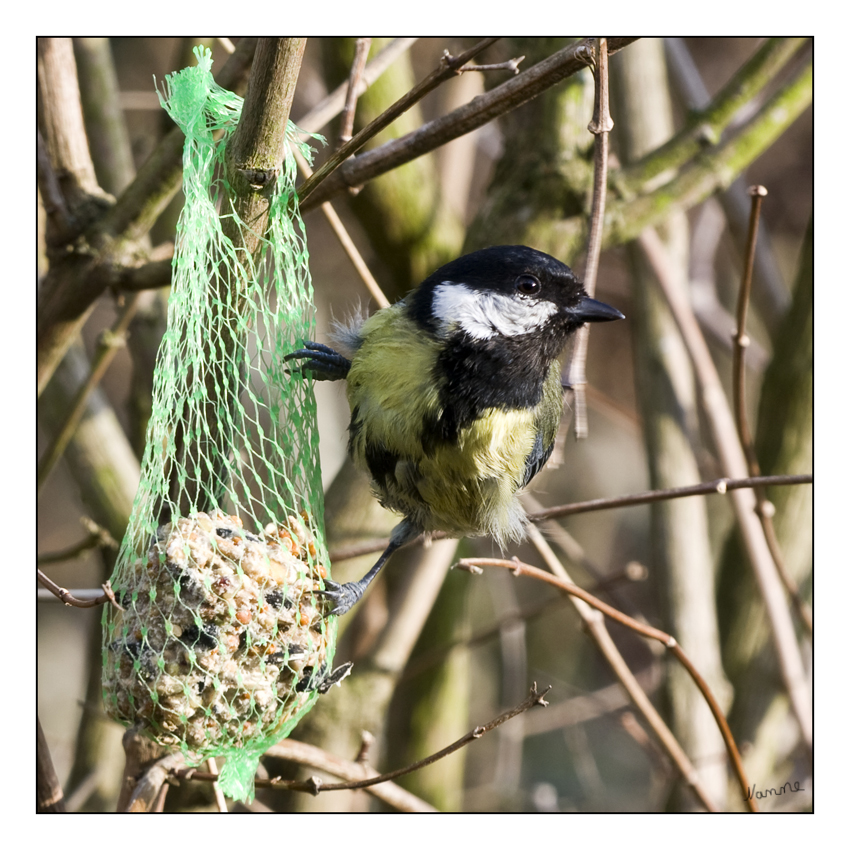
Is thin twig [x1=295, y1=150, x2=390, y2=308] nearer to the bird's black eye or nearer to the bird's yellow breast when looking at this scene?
the bird's yellow breast

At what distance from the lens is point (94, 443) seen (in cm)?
152

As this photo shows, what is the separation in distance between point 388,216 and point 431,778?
46.7 inches

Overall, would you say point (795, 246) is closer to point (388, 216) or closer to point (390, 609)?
point (388, 216)

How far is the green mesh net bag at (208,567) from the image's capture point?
967 mm

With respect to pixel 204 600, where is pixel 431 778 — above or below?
below

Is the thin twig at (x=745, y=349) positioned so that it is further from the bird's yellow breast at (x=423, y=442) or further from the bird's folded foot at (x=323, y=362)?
the bird's folded foot at (x=323, y=362)

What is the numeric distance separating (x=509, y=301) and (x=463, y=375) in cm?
13

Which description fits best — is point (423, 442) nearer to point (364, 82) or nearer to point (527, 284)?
point (527, 284)

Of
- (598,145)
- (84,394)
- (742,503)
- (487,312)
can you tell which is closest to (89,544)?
(84,394)

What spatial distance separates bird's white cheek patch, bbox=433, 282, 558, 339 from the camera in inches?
46.8

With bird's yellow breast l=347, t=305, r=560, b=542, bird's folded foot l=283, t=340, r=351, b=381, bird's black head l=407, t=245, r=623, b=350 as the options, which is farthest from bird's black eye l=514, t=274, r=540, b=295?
bird's folded foot l=283, t=340, r=351, b=381

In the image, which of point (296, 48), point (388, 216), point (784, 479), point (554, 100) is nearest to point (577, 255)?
point (554, 100)

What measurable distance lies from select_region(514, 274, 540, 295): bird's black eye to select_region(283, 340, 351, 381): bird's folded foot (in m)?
0.27

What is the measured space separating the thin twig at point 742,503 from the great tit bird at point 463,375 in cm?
51
